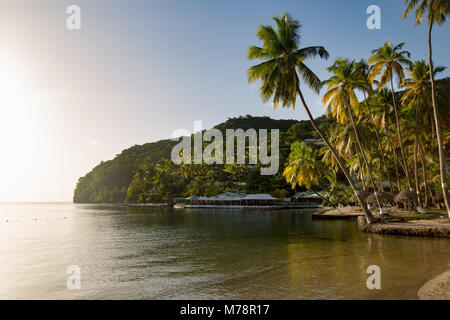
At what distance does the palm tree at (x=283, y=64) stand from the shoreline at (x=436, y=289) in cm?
1112

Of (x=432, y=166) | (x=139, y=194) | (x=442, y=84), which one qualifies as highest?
(x=442, y=84)

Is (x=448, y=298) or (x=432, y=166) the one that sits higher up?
(x=432, y=166)

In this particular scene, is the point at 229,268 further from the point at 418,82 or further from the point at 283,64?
the point at 418,82

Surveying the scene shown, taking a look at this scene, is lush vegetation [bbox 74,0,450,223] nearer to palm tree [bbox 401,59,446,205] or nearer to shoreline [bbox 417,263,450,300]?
palm tree [bbox 401,59,446,205]

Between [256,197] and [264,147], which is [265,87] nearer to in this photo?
[256,197]

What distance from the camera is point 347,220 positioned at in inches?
1266

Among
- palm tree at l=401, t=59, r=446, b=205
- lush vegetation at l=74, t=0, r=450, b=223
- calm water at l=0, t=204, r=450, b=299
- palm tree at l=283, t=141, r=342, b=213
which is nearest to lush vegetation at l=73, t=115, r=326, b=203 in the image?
lush vegetation at l=74, t=0, r=450, b=223

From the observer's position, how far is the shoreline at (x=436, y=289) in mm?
7141

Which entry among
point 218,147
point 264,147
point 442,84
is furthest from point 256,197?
point 442,84

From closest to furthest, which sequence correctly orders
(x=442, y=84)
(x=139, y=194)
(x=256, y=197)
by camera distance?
(x=442, y=84), (x=256, y=197), (x=139, y=194)

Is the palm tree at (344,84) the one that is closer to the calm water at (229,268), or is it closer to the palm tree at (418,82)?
the palm tree at (418,82)

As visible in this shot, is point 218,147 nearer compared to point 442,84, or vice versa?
point 442,84
